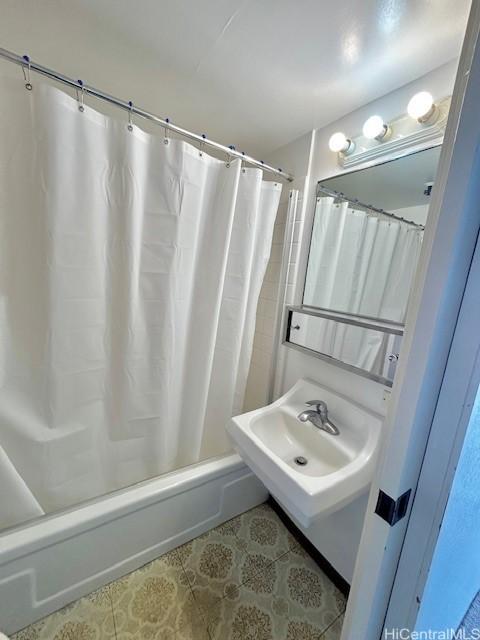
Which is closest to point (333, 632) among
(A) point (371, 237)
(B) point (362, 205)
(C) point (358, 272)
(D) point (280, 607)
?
(D) point (280, 607)

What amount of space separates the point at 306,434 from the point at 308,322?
53cm

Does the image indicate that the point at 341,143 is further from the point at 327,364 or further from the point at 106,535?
the point at 106,535

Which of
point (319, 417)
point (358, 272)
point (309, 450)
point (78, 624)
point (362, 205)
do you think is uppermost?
point (362, 205)

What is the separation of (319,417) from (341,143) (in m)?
1.22

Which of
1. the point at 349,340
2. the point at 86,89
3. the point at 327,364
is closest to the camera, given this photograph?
the point at 86,89

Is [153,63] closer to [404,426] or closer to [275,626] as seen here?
[404,426]

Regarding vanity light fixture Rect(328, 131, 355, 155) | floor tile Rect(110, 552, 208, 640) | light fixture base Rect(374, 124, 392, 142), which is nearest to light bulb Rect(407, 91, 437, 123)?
light fixture base Rect(374, 124, 392, 142)

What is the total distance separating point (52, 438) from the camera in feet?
3.25

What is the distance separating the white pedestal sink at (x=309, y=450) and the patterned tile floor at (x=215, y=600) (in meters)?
0.55

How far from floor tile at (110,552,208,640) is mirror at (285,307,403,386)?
3.80 ft

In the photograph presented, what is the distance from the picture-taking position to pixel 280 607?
104 cm

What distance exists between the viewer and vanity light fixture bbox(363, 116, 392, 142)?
994mm

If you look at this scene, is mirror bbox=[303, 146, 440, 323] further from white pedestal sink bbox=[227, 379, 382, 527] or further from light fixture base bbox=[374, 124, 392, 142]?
white pedestal sink bbox=[227, 379, 382, 527]

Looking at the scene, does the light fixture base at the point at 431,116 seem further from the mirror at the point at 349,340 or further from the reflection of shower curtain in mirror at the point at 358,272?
the mirror at the point at 349,340
